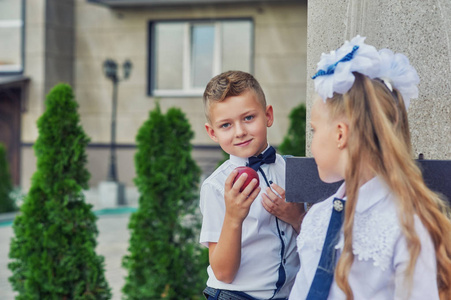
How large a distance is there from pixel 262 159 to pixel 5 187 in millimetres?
11811

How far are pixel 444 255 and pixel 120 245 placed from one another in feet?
28.4

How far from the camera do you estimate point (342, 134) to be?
1.55m

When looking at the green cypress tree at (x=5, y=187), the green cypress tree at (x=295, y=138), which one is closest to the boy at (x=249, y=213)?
the green cypress tree at (x=295, y=138)

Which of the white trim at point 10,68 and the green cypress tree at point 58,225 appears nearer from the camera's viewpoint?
the green cypress tree at point 58,225

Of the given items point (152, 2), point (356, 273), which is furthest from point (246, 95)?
point (152, 2)

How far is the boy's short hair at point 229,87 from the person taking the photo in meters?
2.03

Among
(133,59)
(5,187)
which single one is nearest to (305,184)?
(5,187)

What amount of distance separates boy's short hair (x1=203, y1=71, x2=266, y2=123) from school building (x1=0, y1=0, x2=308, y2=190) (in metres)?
14.5

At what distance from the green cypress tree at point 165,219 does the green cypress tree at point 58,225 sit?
1.13 ft

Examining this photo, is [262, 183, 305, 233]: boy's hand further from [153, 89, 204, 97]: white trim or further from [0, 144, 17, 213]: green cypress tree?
[153, 89, 204, 97]: white trim

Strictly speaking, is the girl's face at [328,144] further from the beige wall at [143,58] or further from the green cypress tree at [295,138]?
the beige wall at [143,58]

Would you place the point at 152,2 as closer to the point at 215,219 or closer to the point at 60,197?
the point at 60,197

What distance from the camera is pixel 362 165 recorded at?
1.55m

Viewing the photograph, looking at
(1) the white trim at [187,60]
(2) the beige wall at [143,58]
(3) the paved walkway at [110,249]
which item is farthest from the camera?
(1) the white trim at [187,60]
